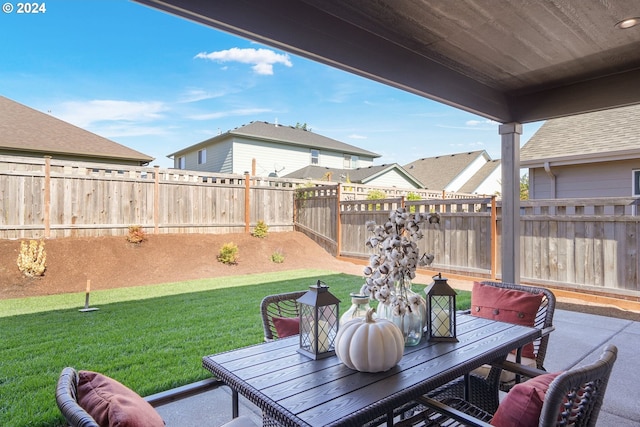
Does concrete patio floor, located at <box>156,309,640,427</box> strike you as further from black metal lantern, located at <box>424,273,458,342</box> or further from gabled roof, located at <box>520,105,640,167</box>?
gabled roof, located at <box>520,105,640,167</box>

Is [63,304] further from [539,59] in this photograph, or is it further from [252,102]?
[252,102]

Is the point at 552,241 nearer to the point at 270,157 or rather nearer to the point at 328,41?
the point at 328,41

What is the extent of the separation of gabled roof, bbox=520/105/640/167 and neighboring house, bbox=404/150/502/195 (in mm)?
10637

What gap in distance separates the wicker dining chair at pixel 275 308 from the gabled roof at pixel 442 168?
17161 millimetres

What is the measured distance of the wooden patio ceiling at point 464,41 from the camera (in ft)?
7.09

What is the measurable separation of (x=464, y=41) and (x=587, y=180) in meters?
6.11

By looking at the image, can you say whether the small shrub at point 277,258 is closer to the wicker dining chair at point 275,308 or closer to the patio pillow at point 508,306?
the wicker dining chair at point 275,308

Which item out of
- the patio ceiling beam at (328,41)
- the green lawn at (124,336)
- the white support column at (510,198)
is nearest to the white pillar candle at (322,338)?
the green lawn at (124,336)

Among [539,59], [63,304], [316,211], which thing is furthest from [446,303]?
[316,211]

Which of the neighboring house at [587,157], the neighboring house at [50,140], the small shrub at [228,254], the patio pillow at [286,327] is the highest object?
the neighboring house at [50,140]

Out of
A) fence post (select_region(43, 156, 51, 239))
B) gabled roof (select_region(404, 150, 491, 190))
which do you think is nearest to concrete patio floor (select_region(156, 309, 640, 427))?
fence post (select_region(43, 156, 51, 239))

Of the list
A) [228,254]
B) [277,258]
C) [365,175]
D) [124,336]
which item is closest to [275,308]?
[124,336]

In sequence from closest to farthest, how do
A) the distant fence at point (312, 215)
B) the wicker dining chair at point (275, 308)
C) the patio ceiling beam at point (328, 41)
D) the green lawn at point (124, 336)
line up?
the patio ceiling beam at point (328, 41) < the wicker dining chair at point (275, 308) < the green lawn at point (124, 336) < the distant fence at point (312, 215)

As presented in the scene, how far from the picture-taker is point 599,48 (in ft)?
9.52
